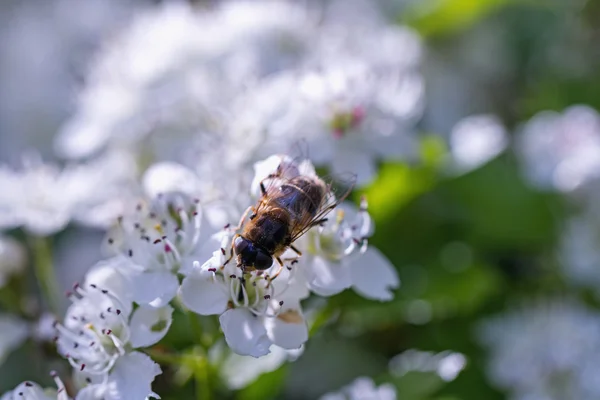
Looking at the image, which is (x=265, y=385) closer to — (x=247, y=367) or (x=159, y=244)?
(x=247, y=367)

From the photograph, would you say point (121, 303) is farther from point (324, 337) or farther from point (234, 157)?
point (324, 337)

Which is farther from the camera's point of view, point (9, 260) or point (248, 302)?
point (9, 260)

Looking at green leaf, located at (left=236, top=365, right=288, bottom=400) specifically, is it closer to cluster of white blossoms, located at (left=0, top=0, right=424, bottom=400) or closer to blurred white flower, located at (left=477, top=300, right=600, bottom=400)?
cluster of white blossoms, located at (left=0, top=0, right=424, bottom=400)

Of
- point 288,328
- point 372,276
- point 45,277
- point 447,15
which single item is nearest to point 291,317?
point 288,328

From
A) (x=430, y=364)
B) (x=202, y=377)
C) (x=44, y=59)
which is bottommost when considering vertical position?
(x=430, y=364)

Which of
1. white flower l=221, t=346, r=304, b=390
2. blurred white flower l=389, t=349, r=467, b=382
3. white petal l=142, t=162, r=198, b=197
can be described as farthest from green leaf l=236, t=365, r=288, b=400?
white petal l=142, t=162, r=198, b=197
